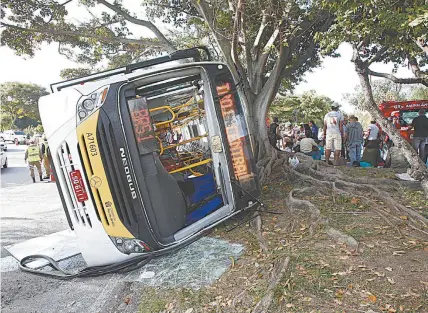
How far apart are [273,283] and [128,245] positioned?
1698 millimetres

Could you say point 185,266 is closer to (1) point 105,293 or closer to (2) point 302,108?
(1) point 105,293

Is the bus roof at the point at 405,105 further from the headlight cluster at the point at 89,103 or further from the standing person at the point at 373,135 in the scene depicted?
the headlight cluster at the point at 89,103

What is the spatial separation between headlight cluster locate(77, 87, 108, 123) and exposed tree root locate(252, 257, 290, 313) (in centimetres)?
263

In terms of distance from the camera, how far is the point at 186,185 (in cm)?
533

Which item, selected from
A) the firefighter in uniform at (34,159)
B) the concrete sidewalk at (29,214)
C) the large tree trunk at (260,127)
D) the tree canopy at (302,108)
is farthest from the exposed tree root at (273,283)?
the tree canopy at (302,108)

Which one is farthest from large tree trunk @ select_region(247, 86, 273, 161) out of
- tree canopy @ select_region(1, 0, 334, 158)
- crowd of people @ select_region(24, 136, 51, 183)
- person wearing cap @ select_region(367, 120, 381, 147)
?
crowd of people @ select_region(24, 136, 51, 183)

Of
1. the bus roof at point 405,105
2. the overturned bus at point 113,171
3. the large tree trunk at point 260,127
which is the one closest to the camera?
the overturned bus at point 113,171

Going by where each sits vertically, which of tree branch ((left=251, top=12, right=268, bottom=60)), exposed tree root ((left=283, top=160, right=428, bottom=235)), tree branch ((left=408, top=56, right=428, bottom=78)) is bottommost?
exposed tree root ((left=283, top=160, right=428, bottom=235))

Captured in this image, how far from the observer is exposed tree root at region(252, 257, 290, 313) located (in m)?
2.76

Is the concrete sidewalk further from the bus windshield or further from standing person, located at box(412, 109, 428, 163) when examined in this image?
the bus windshield

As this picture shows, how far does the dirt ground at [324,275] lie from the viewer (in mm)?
2729

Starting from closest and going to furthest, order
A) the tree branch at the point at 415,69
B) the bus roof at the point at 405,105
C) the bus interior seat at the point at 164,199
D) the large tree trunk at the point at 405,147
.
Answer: the bus interior seat at the point at 164,199
the large tree trunk at the point at 405,147
the tree branch at the point at 415,69
the bus roof at the point at 405,105

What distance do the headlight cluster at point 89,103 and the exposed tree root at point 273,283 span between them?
8.64 ft

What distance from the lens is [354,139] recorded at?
9.22m
